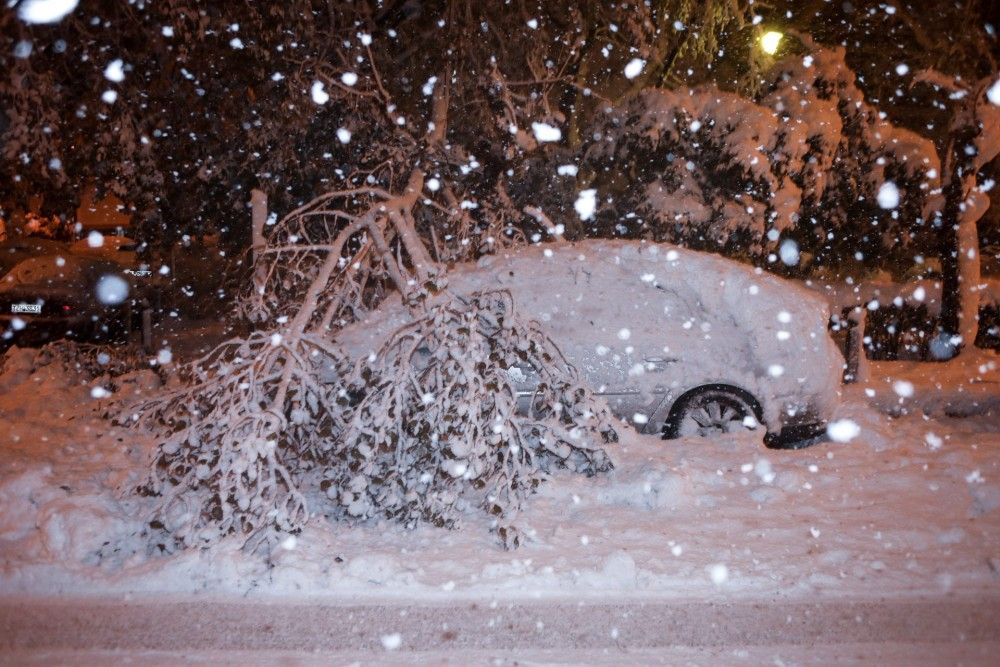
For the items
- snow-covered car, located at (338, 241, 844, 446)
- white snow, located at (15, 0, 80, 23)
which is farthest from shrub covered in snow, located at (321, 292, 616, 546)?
white snow, located at (15, 0, 80, 23)

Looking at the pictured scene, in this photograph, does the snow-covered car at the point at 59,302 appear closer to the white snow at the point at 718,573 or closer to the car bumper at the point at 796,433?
the car bumper at the point at 796,433

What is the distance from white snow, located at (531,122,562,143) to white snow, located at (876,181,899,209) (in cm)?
485

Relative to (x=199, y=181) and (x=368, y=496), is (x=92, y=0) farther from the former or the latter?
(x=368, y=496)

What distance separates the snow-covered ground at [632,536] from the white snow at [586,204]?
597 cm

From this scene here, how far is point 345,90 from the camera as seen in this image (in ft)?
25.9

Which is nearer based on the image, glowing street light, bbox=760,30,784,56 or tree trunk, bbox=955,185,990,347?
glowing street light, bbox=760,30,784,56

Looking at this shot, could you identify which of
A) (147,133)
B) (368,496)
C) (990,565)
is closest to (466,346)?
(368,496)

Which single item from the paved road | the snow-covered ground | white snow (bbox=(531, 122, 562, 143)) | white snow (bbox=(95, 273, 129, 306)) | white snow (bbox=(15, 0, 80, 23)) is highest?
white snow (bbox=(531, 122, 562, 143))

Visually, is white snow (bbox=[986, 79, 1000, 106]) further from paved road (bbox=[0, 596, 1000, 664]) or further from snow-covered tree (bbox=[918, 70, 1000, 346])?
paved road (bbox=[0, 596, 1000, 664])

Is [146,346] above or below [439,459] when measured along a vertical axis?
above

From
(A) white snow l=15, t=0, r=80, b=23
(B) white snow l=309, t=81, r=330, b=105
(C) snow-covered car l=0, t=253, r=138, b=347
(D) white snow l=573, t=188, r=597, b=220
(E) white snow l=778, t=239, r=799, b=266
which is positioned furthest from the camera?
(E) white snow l=778, t=239, r=799, b=266

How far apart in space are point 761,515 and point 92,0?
622 cm

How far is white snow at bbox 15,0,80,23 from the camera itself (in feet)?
18.6

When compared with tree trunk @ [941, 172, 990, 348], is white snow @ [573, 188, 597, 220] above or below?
above
